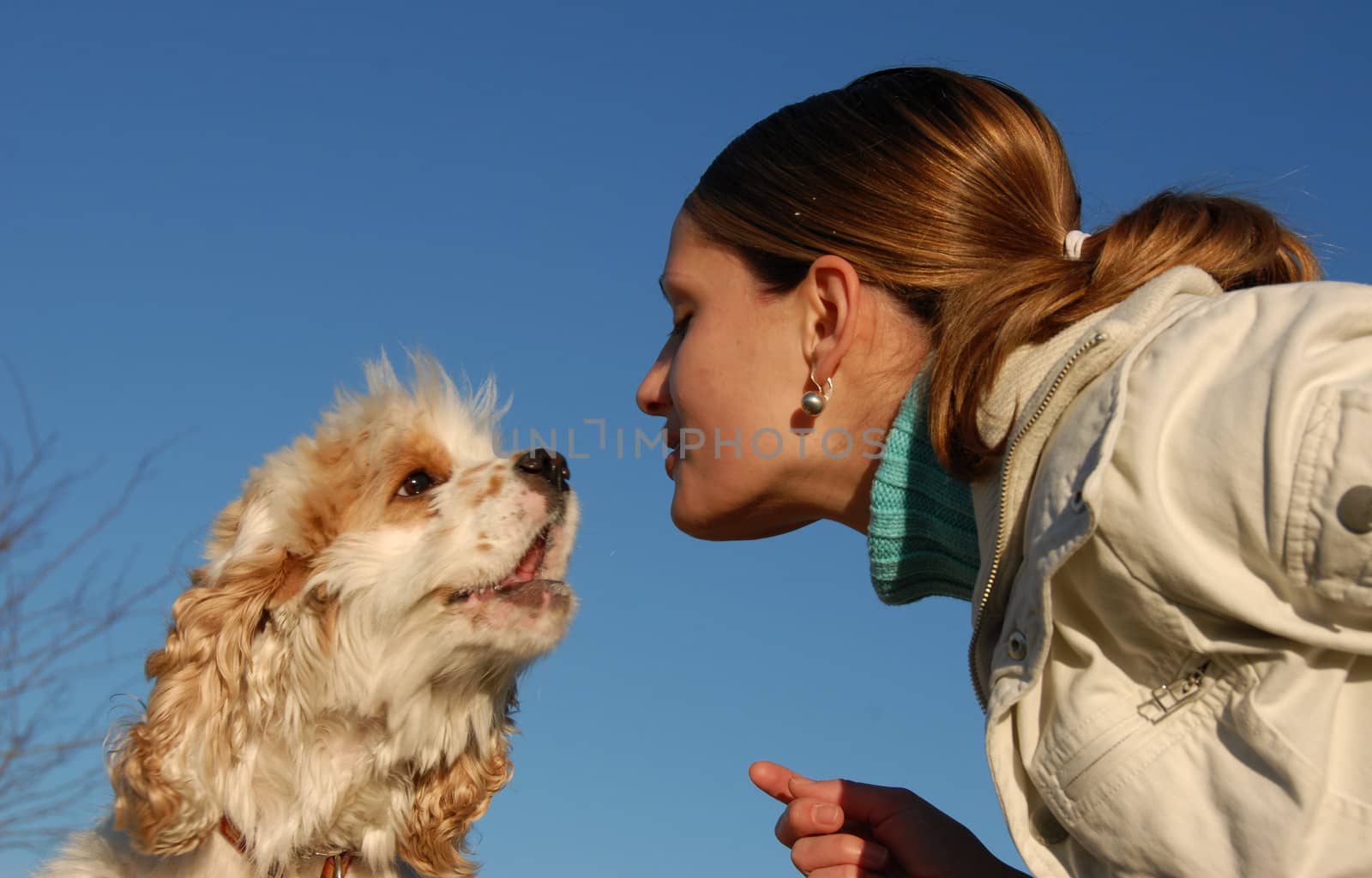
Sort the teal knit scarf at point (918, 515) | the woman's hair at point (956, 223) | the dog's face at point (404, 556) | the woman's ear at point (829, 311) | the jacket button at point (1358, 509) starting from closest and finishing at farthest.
A: the jacket button at point (1358, 509), the woman's hair at point (956, 223), the teal knit scarf at point (918, 515), the woman's ear at point (829, 311), the dog's face at point (404, 556)

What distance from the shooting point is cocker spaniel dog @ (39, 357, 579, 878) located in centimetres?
318

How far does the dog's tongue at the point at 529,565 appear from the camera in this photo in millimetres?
3408

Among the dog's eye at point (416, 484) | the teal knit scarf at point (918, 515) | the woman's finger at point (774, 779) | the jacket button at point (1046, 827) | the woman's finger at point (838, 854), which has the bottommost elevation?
the jacket button at point (1046, 827)

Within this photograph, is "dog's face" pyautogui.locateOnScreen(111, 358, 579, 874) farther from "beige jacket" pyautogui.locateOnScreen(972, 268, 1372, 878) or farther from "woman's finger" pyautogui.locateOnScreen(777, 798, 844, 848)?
"beige jacket" pyautogui.locateOnScreen(972, 268, 1372, 878)

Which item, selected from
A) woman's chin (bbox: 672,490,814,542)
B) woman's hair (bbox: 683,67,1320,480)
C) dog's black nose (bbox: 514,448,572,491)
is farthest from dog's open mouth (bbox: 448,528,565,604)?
woman's hair (bbox: 683,67,1320,480)

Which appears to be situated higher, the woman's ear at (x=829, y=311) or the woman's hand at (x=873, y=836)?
the woman's ear at (x=829, y=311)

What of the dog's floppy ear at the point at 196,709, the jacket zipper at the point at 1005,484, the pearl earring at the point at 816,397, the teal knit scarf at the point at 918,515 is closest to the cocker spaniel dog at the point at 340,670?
the dog's floppy ear at the point at 196,709

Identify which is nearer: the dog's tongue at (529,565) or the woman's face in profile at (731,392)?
the woman's face in profile at (731,392)

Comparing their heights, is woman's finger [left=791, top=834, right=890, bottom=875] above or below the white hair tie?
below

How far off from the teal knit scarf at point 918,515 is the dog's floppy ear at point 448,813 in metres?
1.26

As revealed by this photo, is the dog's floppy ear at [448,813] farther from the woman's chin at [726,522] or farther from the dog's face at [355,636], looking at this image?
the woman's chin at [726,522]

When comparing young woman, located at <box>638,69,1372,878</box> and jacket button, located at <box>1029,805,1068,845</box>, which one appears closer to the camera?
young woman, located at <box>638,69,1372,878</box>

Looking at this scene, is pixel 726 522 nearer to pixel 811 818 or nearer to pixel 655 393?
pixel 655 393

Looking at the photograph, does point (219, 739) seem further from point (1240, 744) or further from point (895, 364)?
point (1240, 744)
